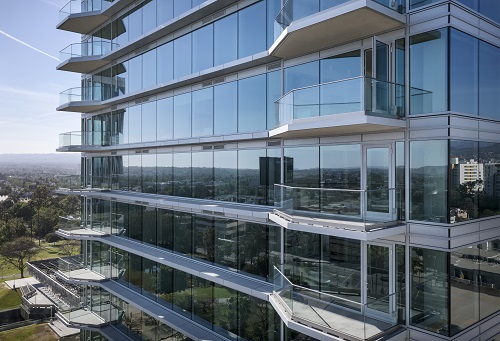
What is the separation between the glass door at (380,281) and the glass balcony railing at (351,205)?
1.17 metres

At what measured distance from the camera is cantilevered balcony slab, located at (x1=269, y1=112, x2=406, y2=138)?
971cm

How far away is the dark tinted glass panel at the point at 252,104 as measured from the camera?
14.4m

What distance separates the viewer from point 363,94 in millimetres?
10000

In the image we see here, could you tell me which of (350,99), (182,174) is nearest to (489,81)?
(350,99)

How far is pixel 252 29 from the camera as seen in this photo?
47.9 feet

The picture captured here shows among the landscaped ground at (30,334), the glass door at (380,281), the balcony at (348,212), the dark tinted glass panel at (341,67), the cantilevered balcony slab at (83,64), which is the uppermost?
the cantilevered balcony slab at (83,64)

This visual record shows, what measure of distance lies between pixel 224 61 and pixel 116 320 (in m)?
16.2

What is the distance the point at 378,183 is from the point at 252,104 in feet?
20.2

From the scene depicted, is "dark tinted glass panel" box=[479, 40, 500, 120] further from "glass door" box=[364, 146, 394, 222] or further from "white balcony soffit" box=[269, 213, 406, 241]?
"white balcony soffit" box=[269, 213, 406, 241]

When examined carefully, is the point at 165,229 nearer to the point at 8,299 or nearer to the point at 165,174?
→ the point at 165,174

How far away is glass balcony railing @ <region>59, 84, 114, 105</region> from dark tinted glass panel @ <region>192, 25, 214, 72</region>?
9307 millimetres

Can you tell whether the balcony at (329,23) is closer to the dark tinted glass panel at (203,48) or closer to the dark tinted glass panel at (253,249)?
the dark tinted glass panel at (203,48)

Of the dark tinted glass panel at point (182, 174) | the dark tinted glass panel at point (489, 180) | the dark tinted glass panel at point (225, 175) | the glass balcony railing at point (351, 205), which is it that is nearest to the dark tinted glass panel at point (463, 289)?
the dark tinted glass panel at point (489, 180)

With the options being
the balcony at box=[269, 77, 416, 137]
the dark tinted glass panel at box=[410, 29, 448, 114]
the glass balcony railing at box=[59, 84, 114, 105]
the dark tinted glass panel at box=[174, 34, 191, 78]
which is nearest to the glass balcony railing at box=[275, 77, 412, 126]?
the balcony at box=[269, 77, 416, 137]
